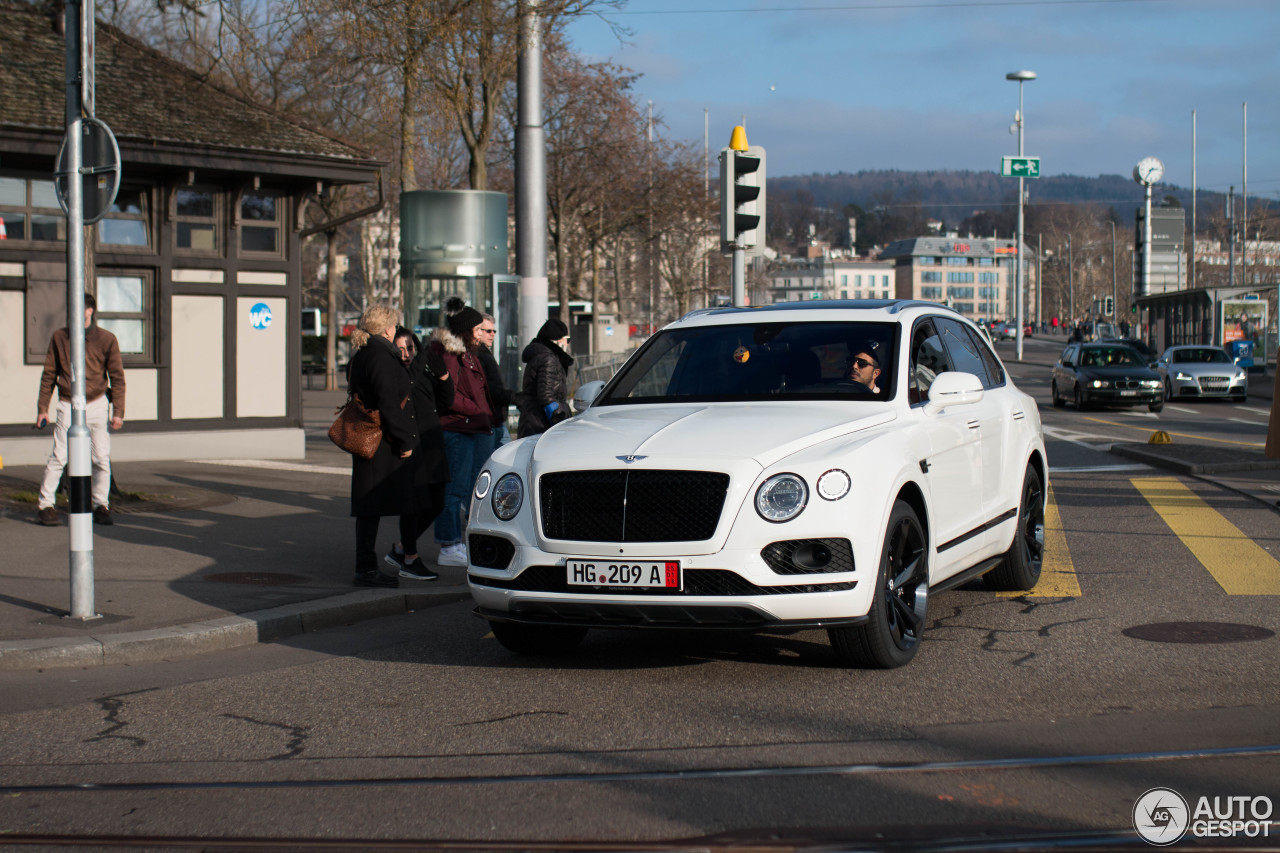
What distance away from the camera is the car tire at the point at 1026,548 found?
27.5 ft

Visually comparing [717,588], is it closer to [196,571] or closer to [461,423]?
[461,423]

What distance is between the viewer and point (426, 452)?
925 cm

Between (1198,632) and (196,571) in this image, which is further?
(196,571)

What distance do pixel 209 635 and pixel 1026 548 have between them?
491cm

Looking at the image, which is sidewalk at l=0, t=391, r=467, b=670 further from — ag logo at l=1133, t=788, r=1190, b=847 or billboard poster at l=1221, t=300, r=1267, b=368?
billboard poster at l=1221, t=300, r=1267, b=368

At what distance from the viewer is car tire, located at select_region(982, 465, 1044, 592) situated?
839 centimetres

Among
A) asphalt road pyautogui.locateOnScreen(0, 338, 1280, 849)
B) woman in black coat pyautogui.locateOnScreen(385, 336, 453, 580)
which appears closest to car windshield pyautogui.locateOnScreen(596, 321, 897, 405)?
asphalt road pyautogui.locateOnScreen(0, 338, 1280, 849)

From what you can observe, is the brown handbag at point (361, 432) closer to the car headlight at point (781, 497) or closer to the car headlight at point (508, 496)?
the car headlight at point (508, 496)

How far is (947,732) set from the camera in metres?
5.23

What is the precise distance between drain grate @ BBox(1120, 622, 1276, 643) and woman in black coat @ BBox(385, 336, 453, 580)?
4497mm

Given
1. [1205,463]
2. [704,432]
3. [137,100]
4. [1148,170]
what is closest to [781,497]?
[704,432]

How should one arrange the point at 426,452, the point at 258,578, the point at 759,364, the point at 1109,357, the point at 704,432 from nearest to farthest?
the point at 704,432 → the point at 759,364 → the point at 258,578 → the point at 426,452 → the point at 1109,357

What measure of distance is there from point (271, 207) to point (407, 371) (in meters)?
10.4

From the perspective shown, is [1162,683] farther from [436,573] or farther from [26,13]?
[26,13]
